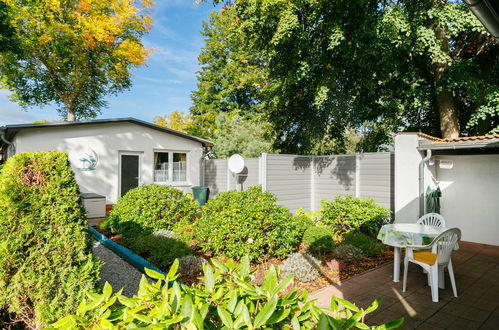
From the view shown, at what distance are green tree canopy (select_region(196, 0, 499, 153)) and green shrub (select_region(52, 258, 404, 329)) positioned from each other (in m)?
Result: 7.98

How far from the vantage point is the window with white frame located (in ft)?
38.9

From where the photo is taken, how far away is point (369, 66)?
940 cm

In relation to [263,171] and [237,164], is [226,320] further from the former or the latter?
[237,164]

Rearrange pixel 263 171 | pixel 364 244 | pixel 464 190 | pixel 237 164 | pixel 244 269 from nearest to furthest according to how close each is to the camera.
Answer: pixel 244 269 < pixel 364 244 < pixel 464 190 < pixel 263 171 < pixel 237 164

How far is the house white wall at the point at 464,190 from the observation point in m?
6.55

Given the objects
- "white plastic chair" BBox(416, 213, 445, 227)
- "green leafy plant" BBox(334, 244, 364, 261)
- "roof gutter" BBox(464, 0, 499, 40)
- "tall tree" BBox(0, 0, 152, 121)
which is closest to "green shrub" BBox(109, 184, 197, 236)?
"green leafy plant" BBox(334, 244, 364, 261)

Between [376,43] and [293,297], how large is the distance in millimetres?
8478

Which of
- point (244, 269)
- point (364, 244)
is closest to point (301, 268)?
point (364, 244)

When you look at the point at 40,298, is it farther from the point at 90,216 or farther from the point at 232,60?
the point at 232,60

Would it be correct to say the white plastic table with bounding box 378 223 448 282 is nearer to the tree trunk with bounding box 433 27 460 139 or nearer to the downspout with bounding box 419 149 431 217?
the downspout with bounding box 419 149 431 217

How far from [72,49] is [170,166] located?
456 inches

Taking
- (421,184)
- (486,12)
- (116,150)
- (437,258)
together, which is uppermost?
(486,12)

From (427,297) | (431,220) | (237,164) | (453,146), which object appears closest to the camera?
(427,297)

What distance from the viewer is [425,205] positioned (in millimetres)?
6605
